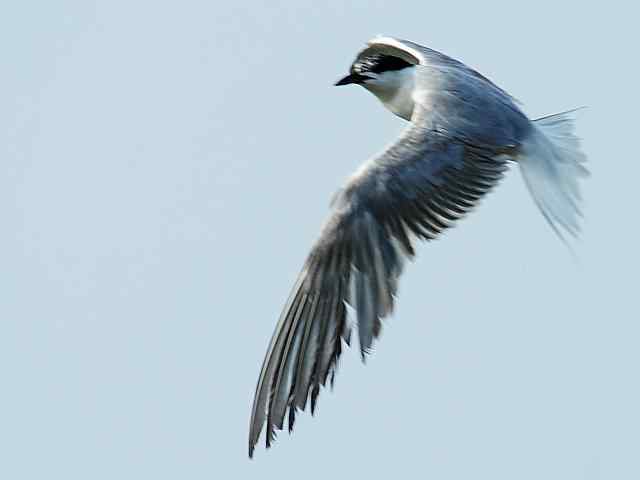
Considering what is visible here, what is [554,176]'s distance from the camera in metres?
8.66

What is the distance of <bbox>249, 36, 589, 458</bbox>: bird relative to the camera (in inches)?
311

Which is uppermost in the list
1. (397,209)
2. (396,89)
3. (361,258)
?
(396,89)

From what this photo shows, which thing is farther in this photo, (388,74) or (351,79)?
(351,79)

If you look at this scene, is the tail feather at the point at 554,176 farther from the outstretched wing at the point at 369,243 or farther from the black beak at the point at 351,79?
the black beak at the point at 351,79

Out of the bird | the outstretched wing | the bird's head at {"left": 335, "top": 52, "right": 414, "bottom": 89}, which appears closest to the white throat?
the bird's head at {"left": 335, "top": 52, "right": 414, "bottom": 89}

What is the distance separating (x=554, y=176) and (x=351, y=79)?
186 cm

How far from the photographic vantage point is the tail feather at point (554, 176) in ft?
27.9

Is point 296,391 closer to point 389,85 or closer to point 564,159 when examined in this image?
point 564,159

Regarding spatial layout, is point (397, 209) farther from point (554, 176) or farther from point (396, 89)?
point (396, 89)

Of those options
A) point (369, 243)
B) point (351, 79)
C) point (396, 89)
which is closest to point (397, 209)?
point (369, 243)

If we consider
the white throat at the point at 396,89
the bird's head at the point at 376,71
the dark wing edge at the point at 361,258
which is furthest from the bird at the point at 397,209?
the bird's head at the point at 376,71

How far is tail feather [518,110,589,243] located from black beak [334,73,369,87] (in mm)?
1447

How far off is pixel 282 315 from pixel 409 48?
2.13 meters

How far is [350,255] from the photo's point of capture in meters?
8.05
